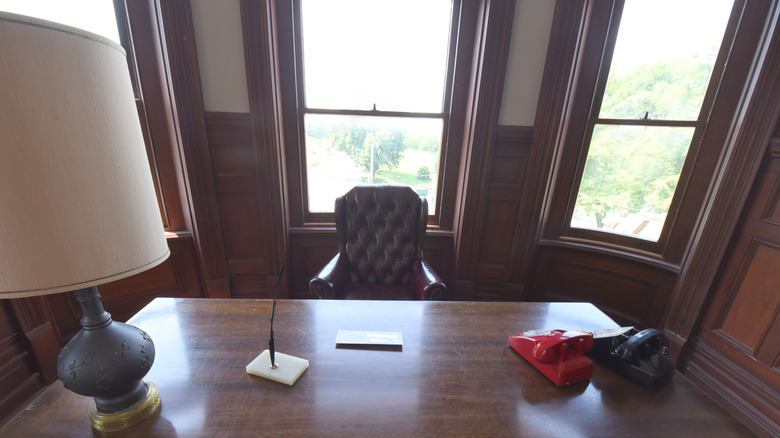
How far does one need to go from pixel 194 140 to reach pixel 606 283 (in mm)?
2923

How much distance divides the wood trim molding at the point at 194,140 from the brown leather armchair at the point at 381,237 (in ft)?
2.96

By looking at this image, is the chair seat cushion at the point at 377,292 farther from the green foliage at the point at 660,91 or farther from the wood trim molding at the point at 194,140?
the green foliage at the point at 660,91

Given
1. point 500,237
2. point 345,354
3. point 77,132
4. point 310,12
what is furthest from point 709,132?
point 77,132

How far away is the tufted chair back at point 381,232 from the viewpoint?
176 centimetres

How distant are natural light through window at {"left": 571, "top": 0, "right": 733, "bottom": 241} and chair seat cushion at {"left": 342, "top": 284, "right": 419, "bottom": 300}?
1.41 m

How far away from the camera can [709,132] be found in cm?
159

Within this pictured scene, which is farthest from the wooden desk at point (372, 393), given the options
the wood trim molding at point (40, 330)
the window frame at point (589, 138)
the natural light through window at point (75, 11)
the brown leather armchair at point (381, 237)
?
the natural light through window at point (75, 11)

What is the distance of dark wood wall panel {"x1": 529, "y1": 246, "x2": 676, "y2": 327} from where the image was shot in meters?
1.81

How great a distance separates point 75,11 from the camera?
5.04 ft

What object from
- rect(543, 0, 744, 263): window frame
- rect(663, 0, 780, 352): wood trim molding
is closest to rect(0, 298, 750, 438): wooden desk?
rect(663, 0, 780, 352): wood trim molding

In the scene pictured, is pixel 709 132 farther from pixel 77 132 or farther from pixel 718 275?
pixel 77 132

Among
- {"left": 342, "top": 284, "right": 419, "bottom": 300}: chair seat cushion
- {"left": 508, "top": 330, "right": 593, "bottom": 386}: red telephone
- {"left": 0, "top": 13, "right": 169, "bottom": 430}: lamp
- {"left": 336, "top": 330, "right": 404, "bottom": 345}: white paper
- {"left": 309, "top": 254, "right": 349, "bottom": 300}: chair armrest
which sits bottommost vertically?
{"left": 342, "top": 284, "right": 419, "bottom": 300}: chair seat cushion

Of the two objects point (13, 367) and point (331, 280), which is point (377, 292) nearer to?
point (331, 280)

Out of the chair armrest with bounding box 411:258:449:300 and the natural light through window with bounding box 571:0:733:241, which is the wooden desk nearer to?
the chair armrest with bounding box 411:258:449:300
